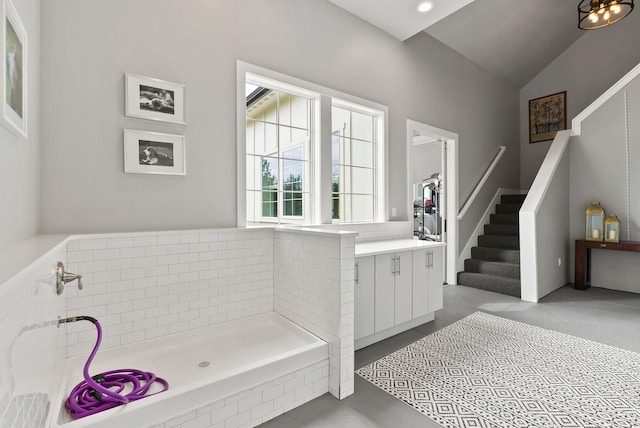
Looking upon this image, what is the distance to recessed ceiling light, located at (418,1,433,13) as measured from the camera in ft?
11.5

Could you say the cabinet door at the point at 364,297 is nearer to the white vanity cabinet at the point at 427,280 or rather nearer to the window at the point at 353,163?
the white vanity cabinet at the point at 427,280

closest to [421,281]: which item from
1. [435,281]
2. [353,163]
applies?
[435,281]

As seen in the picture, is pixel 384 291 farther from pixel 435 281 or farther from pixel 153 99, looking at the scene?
pixel 153 99

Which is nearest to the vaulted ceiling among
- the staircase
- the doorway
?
the doorway

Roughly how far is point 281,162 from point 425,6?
246cm

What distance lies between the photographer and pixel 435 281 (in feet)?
11.4

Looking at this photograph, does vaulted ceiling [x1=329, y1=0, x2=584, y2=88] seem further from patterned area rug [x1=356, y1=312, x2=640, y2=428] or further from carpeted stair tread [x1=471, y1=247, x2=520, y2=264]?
patterned area rug [x1=356, y1=312, x2=640, y2=428]

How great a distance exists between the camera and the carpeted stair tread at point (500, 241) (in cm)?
514

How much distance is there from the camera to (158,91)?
2.42 m

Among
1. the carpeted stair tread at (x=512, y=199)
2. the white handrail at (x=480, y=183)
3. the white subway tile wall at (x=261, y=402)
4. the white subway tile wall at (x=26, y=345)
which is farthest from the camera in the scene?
the carpeted stair tread at (x=512, y=199)

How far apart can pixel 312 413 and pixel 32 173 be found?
225cm

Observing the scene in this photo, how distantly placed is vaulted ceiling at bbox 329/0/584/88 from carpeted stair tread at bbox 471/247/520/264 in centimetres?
337

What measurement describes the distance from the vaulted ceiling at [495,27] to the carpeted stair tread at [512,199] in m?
2.44

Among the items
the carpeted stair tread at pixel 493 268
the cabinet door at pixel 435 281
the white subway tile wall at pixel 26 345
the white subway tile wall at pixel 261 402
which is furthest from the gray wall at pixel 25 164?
the carpeted stair tread at pixel 493 268
